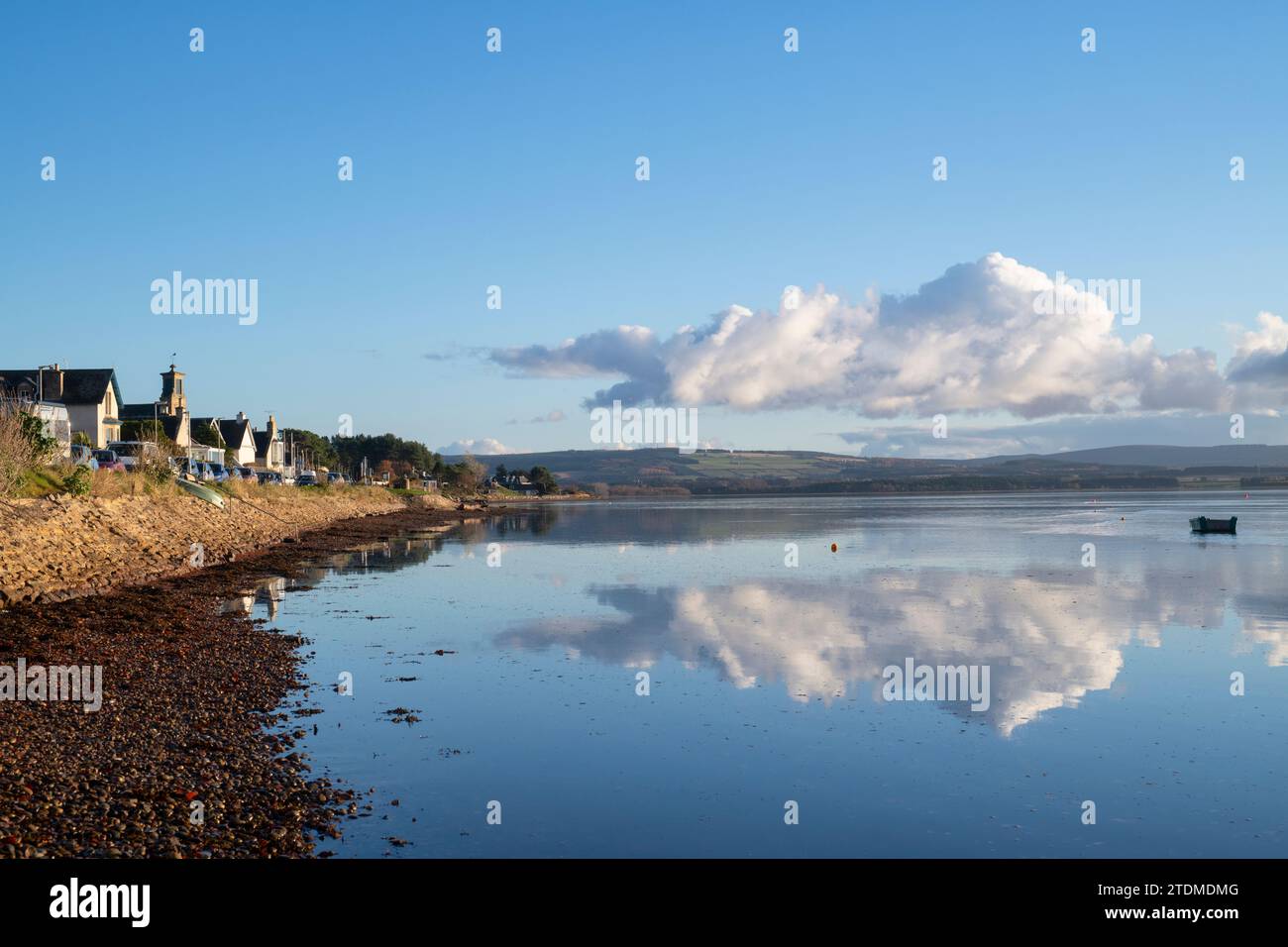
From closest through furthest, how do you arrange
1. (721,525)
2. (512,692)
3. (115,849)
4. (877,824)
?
(115,849) → (877,824) → (512,692) → (721,525)

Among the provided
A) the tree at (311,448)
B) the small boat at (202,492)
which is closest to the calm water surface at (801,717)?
the small boat at (202,492)

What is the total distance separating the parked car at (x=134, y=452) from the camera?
53469mm

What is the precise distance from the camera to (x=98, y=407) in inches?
3000

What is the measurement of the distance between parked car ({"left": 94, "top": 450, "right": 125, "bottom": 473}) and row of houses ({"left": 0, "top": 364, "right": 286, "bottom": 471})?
93.6 inches

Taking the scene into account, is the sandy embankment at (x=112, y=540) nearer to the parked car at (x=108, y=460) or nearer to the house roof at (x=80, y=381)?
the parked car at (x=108, y=460)

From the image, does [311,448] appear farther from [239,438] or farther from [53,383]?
[53,383]

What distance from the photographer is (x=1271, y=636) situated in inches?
848

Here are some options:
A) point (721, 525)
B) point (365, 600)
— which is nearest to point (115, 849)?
point (365, 600)

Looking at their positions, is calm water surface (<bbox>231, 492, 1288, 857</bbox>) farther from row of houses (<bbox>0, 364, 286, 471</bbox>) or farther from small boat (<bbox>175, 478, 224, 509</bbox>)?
row of houses (<bbox>0, 364, 286, 471</bbox>)

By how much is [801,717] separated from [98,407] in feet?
250

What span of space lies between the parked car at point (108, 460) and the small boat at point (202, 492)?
3246 mm

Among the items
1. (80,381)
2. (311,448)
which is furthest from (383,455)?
(80,381)
